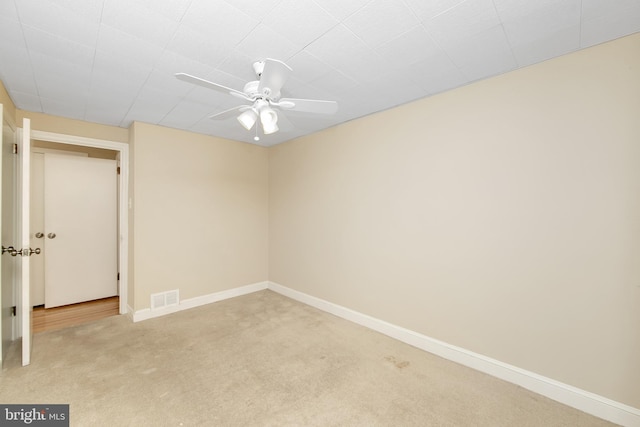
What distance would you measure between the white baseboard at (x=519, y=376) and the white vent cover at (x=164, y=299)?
7.67 feet

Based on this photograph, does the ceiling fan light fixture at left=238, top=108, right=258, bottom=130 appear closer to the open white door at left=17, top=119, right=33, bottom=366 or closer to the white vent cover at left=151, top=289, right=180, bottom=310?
the open white door at left=17, top=119, right=33, bottom=366

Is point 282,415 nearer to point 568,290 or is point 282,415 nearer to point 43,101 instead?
point 568,290

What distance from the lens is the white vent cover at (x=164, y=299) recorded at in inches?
133

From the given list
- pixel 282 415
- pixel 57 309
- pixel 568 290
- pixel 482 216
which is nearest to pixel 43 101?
pixel 57 309

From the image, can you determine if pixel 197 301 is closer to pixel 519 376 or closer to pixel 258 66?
pixel 258 66

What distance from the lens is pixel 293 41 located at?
5.59ft

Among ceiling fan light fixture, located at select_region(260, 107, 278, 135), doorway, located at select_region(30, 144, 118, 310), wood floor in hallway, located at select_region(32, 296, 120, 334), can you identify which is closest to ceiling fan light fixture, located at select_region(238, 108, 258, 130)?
ceiling fan light fixture, located at select_region(260, 107, 278, 135)

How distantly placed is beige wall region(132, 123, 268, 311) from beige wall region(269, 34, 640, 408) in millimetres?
1814

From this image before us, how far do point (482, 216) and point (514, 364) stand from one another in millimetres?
1196

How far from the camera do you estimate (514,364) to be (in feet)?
6.93

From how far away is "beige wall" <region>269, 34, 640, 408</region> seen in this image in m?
1.74

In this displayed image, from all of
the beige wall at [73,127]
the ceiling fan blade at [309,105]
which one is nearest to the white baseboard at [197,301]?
the beige wall at [73,127]

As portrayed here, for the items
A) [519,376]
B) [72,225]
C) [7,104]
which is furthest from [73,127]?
[519,376]

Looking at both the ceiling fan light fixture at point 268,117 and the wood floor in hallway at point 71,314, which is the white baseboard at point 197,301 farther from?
the ceiling fan light fixture at point 268,117
